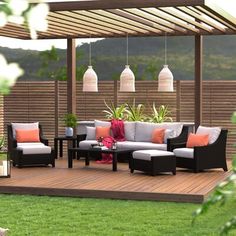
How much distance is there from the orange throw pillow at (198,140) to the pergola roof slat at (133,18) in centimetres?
193

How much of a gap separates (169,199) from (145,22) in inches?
144

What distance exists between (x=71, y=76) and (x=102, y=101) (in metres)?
1.11

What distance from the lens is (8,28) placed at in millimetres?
12133

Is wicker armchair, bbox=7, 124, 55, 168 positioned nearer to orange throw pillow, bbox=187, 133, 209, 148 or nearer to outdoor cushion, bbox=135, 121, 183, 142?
outdoor cushion, bbox=135, 121, 183, 142

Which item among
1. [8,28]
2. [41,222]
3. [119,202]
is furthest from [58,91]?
[41,222]

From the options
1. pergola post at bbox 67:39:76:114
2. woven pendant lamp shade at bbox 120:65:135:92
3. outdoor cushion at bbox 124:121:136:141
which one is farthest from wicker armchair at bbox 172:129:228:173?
pergola post at bbox 67:39:76:114

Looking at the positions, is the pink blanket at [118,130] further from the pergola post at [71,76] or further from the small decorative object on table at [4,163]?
the small decorative object on table at [4,163]

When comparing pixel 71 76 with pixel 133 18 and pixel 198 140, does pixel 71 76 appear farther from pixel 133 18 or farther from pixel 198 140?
pixel 133 18

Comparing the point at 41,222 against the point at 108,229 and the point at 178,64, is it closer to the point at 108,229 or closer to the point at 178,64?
the point at 108,229

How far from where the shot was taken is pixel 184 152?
11.5 metres

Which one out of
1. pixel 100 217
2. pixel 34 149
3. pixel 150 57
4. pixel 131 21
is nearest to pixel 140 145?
pixel 34 149

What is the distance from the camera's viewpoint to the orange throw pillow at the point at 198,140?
1162cm

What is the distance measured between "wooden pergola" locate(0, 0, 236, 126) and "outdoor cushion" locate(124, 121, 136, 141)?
1.30 m

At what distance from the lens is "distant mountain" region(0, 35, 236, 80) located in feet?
135
